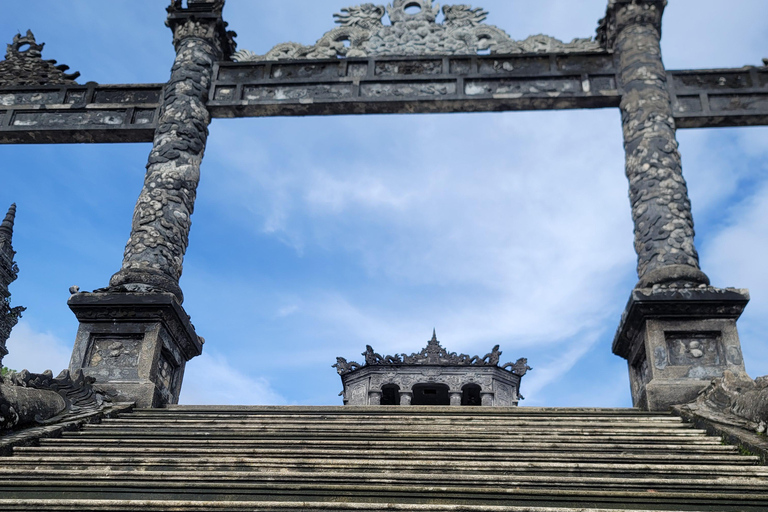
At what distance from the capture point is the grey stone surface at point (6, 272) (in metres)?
15.1

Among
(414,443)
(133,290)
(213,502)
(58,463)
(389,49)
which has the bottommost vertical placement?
(213,502)

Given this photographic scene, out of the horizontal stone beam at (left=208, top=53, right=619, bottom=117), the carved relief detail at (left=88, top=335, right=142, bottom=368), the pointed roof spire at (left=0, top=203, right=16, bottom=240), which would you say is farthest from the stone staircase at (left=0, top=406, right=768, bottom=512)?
the pointed roof spire at (left=0, top=203, right=16, bottom=240)

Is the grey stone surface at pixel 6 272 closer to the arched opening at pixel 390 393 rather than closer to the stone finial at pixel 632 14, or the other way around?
the arched opening at pixel 390 393

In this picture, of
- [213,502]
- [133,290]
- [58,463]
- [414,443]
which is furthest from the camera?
[133,290]

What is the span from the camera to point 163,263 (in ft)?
29.5

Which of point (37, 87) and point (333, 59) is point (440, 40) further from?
point (37, 87)

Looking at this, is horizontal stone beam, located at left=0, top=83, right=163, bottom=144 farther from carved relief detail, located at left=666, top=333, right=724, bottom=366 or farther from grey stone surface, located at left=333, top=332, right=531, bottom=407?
grey stone surface, located at left=333, top=332, right=531, bottom=407

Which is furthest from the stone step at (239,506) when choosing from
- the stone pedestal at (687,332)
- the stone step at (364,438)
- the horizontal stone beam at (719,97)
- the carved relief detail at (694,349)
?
the horizontal stone beam at (719,97)

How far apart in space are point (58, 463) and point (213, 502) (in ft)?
5.11

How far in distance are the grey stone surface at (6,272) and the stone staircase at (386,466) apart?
33.4 ft

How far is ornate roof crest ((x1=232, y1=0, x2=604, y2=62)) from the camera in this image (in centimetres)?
1162

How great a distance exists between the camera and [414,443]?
17.5 ft

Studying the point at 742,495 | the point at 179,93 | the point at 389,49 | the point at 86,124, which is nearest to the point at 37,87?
the point at 86,124

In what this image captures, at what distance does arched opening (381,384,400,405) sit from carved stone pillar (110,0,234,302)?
12743mm
